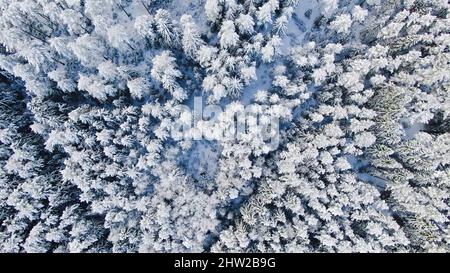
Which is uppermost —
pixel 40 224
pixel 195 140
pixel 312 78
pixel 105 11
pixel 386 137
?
pixel 105 11

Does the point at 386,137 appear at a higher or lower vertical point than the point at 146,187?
higher

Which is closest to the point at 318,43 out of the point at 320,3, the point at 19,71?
the point at 320,3

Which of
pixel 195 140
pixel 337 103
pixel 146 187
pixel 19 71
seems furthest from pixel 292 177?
pixel 19 71

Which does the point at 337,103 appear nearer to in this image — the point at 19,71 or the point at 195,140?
the point at 195,140

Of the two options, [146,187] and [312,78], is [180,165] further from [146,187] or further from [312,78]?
[312,78]
